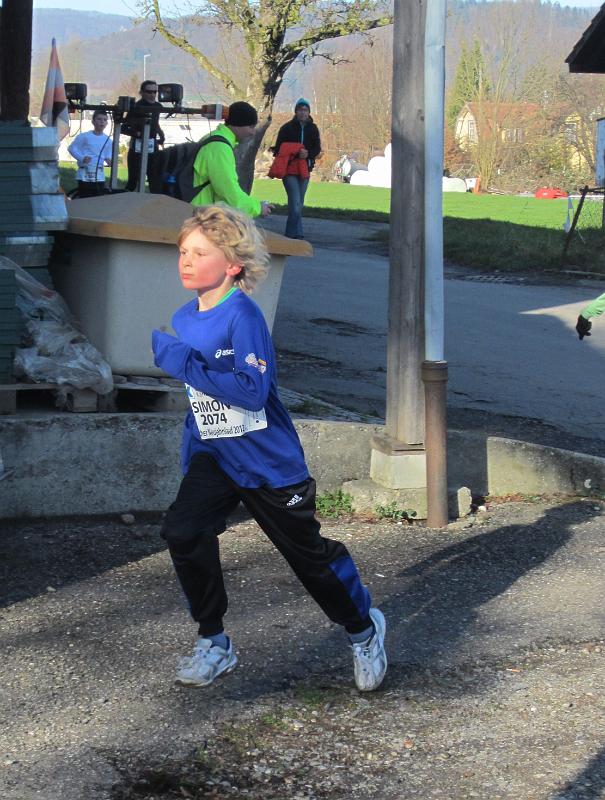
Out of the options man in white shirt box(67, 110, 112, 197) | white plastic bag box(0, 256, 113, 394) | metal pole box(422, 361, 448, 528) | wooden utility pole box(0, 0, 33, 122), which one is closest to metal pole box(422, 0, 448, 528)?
metal pole box(422, 361, 448, 528)

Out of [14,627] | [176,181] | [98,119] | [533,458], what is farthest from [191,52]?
[14,627]

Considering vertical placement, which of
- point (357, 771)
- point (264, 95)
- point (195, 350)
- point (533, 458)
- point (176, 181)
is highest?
point (264, 95)

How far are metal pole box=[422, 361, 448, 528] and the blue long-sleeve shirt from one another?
2.07 m

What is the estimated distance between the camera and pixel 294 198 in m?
17.7

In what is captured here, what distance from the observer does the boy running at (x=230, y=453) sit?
3.59 metres

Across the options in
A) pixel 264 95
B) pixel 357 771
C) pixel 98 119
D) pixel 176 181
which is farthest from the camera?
pixel 264 95

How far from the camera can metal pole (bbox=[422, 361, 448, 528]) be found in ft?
19.0

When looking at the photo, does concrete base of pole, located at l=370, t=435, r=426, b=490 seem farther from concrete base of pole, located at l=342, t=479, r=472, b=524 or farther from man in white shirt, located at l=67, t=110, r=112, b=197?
man in white shirt, located at l=67, t=110, r=112, b=197

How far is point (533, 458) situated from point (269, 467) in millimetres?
2925

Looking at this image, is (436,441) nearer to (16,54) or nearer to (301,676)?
(301,676)

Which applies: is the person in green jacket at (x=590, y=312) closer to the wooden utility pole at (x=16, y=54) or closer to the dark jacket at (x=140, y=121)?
the wooden utility pole at (x=16, y=54)

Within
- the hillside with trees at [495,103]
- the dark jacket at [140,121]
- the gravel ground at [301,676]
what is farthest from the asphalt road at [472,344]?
the hillside with trees at [495,103]

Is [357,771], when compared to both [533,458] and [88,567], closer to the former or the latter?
[88,567]

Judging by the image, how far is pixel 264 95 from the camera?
2797cm
